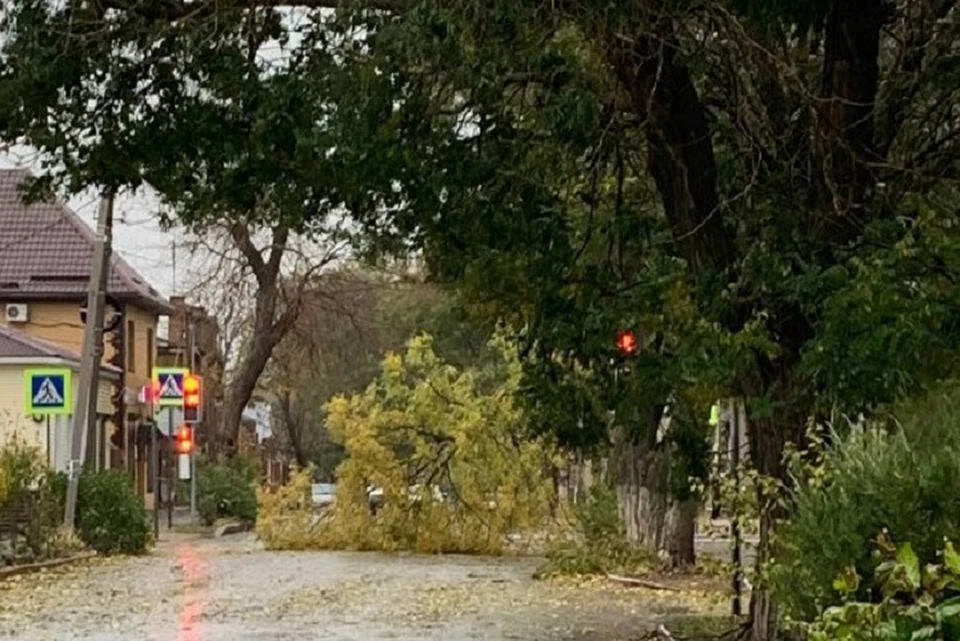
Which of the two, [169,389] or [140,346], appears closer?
[169,389]

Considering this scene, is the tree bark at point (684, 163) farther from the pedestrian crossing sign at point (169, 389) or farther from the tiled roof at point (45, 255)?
the tiled roof at point (45, 255)

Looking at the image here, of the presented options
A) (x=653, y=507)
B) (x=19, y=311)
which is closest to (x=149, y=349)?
(x=19, y=311)

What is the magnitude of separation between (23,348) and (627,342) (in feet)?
107

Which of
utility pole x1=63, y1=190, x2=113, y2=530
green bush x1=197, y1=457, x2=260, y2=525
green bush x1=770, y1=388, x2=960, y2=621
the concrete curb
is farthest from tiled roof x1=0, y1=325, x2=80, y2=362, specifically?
green bush x1=770, y1=388, x2=960, y2=621

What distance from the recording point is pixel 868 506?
28.8 feet

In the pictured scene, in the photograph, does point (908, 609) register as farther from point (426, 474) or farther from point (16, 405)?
point (16, 405)

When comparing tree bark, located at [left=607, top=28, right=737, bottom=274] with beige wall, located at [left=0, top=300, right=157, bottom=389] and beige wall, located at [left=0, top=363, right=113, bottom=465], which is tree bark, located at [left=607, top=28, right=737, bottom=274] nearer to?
beige wall, located at [left=0, top=363, right=113, bottom=465]

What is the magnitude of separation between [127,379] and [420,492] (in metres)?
21.5

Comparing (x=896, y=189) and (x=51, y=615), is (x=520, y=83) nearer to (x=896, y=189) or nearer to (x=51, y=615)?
(x=896, y=189)

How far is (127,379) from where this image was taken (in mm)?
56250

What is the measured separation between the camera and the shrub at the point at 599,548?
28.3 metres

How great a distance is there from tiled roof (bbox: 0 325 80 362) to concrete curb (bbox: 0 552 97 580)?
1502 centimetres

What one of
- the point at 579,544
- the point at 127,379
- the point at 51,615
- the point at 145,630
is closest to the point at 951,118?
the point at 145,630

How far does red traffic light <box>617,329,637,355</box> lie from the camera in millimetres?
16091
